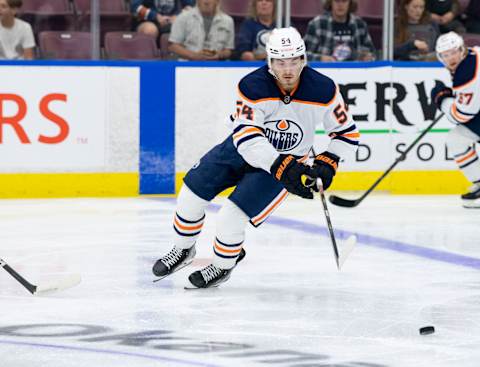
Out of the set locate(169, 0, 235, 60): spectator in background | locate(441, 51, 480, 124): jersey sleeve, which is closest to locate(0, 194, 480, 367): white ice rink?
locate(441, 51, 480, 124): jersey sleeve

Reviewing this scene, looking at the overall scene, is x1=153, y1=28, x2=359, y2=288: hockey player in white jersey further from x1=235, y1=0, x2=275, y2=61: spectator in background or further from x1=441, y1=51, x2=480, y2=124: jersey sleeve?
x1=235, y1=0, x2=275, y2=61: spectator in background

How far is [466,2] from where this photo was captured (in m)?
8.49

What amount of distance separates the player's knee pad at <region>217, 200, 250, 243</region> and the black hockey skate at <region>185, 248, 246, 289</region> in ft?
0.46

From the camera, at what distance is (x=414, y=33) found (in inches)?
324

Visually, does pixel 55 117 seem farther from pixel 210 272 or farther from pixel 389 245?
pixel 210 272

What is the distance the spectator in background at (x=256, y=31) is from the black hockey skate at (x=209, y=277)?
3.53 metres

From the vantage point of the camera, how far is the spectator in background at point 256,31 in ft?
25.9

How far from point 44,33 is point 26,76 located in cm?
30

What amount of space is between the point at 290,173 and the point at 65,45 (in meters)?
3.72

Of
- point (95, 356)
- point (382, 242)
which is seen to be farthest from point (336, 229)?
point (95, 356)

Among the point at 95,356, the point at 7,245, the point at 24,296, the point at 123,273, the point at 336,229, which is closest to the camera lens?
the point at 95,356

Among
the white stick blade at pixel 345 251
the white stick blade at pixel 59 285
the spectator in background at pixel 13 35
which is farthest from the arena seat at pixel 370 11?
the white stick blade at pixel 59 285

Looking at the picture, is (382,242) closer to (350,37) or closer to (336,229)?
(336,229)

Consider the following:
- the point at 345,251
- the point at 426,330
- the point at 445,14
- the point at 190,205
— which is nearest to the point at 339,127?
the point at 345,251
